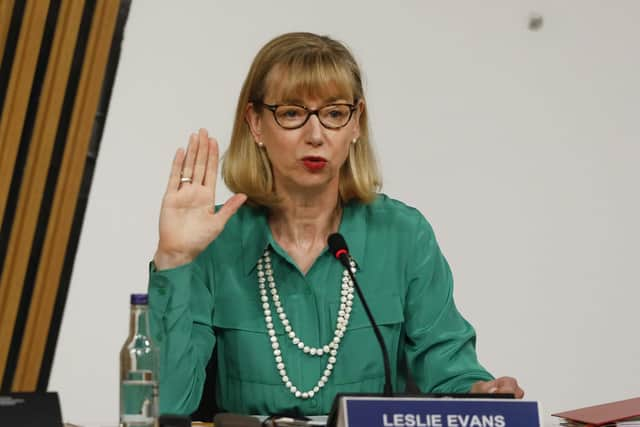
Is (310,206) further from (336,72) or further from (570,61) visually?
(570,61)

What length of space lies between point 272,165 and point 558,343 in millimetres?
1693

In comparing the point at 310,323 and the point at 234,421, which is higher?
the point at 310,323

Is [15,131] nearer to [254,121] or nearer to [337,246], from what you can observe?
[254,121]

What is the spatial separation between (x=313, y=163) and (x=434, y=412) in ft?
2.65

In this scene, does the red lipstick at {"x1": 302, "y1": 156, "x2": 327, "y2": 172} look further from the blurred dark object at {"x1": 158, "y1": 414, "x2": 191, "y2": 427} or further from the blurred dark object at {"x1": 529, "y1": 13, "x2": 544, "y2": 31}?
the blurred dark object at {"x1": 529, "y1": 13, "x2": 544, "y2": 31}

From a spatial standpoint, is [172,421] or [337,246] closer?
[172,421]

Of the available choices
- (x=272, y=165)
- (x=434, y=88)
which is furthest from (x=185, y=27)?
(x=272, y=165)

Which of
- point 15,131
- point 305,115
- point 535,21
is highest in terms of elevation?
point 535,21

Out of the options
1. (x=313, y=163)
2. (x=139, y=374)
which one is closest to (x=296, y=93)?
(x=313, y=163)

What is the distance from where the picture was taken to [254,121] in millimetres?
2281

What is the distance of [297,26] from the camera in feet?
11.2

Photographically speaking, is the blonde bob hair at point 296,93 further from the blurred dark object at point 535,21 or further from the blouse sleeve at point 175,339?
the blurred dark object at point 535,21

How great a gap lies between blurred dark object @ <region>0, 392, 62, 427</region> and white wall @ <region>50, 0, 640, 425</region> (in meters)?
1.92

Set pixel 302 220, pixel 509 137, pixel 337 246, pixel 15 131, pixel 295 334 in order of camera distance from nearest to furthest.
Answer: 1. pixel 337 246
2. pixel 295 334
3. pixel 302 220
4. pixel 15 131
5. pixel 509 137
